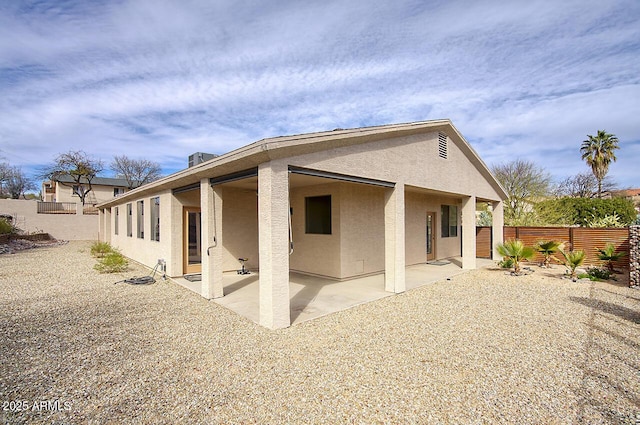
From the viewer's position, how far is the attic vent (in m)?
9.61

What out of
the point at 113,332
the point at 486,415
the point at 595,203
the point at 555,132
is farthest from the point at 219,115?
the point at 555,132

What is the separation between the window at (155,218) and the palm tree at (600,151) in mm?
34816

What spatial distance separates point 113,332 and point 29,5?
8.65 metres

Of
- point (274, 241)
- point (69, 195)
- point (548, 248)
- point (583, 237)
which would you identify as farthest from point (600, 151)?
point (69, 195)

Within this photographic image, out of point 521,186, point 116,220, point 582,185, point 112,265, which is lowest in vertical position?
point 112,265

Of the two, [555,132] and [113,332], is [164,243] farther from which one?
[555,132]

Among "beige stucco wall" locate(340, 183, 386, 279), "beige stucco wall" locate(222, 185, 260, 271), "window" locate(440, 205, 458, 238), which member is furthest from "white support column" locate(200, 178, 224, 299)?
"window" locate(440, 205, 458, 238)

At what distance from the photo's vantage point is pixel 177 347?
14.8 ft

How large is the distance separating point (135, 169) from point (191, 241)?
39.2 meters

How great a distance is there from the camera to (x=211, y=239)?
23.5ft

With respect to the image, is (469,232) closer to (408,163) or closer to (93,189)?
(408,163)

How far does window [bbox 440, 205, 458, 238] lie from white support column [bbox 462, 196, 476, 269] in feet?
8.96

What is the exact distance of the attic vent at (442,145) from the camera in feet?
31.5

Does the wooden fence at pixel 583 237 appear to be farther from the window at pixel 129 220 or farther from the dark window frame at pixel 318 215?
the window at pixel 129 220
